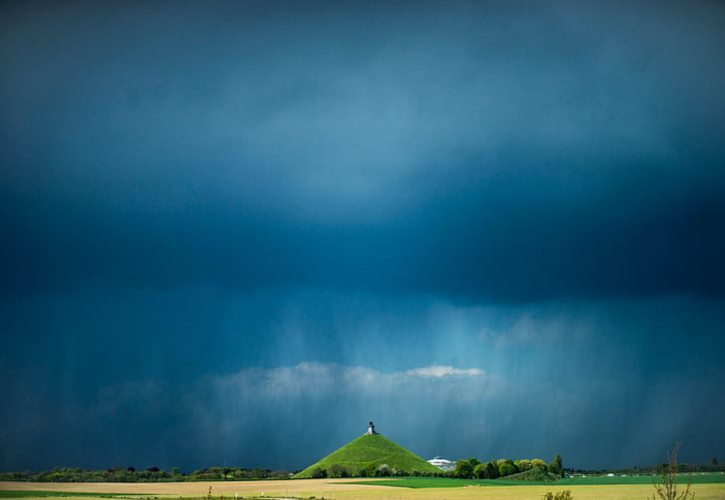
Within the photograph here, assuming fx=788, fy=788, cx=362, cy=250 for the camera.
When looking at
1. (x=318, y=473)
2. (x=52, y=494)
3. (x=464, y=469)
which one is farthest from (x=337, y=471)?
(x=52, y=494)

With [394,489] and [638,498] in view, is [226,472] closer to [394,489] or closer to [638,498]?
[394,489]

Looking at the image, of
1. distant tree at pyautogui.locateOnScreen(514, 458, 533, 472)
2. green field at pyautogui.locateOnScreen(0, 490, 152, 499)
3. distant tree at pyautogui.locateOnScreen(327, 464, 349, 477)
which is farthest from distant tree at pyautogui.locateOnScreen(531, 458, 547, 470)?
green field at pyautogui.locateOnScreen(0, 490, 152, 499)

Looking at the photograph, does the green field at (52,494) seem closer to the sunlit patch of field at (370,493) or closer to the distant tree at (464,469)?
the sunlit patch of field at (370,493)

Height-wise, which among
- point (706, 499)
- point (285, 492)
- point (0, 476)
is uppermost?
point (0, 476)

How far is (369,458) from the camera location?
133000 millimetres

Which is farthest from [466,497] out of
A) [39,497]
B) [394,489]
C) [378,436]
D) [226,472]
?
[378,436]

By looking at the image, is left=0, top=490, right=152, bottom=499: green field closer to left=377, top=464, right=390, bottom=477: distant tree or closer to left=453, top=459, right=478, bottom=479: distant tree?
left=453, top=459, right=478, bottom=479: distant tree

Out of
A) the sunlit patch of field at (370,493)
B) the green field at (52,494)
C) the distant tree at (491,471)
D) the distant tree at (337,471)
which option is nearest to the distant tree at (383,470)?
the distant tree at (337,471)

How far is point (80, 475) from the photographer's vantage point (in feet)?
297

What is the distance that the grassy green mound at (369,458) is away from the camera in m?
124

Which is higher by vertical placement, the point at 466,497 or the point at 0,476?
the point at 0,476

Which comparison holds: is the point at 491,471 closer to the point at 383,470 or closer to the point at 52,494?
the point at 383,470

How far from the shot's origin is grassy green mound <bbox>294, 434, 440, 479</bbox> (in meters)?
124

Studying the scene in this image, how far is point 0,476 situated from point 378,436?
255 ft
